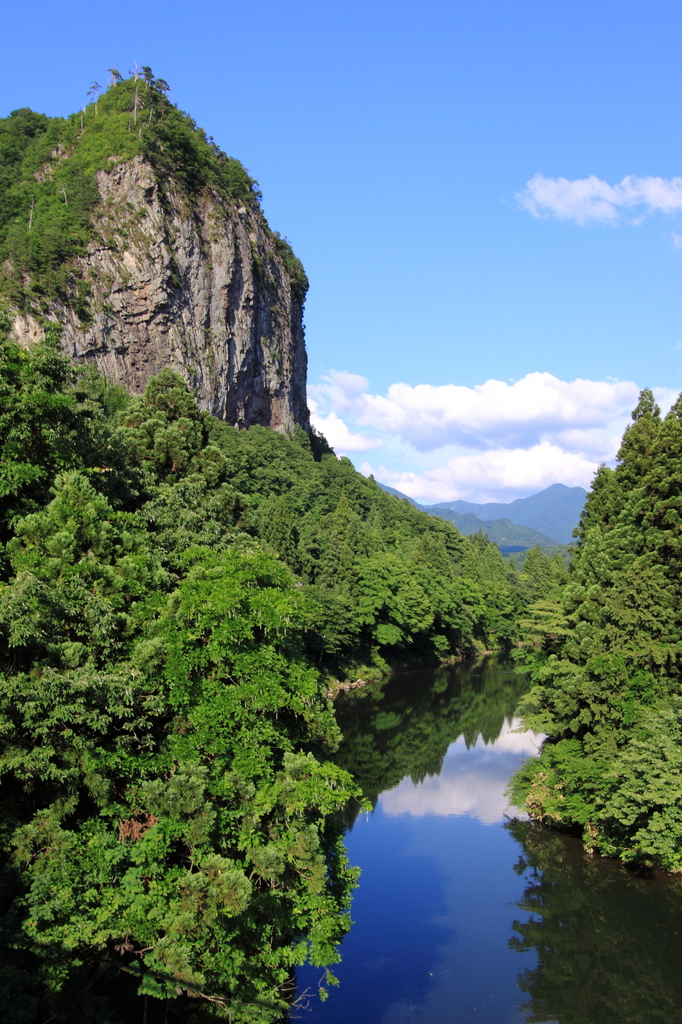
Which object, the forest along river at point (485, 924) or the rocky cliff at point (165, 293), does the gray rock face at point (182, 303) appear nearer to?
the rocky cliff at point (165, 293)

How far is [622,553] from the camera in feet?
86.0

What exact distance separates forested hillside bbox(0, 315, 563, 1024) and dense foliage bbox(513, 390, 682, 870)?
10.1 m

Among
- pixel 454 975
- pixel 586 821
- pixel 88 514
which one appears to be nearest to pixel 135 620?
pixel 88 514

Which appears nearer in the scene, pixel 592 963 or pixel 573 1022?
pixel 573 1022

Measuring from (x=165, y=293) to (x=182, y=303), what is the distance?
412 centimetres

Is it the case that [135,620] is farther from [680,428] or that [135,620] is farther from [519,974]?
[680,428]

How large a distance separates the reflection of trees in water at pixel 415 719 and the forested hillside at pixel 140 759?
16.8 meters

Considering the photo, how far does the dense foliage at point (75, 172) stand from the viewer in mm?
79188

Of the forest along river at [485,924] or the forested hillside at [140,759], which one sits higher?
the forested hillside at [140,759]

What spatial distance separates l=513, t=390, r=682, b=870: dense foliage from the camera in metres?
21.2

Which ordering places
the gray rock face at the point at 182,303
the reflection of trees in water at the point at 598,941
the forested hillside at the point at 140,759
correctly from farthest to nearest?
the gray rock face at the point at 182,303
the reflection of trees in water at the point at 598,941
the forested hillside at the point at 140,759

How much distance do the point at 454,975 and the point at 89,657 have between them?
1296 cm

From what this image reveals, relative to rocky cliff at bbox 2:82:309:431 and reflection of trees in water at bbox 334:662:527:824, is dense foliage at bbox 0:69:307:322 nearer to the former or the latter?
rocky cliff at bbox 2:82:309:431

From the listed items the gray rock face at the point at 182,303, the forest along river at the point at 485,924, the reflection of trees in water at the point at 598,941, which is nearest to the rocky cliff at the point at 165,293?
the gray rock face at the point at 182,303
